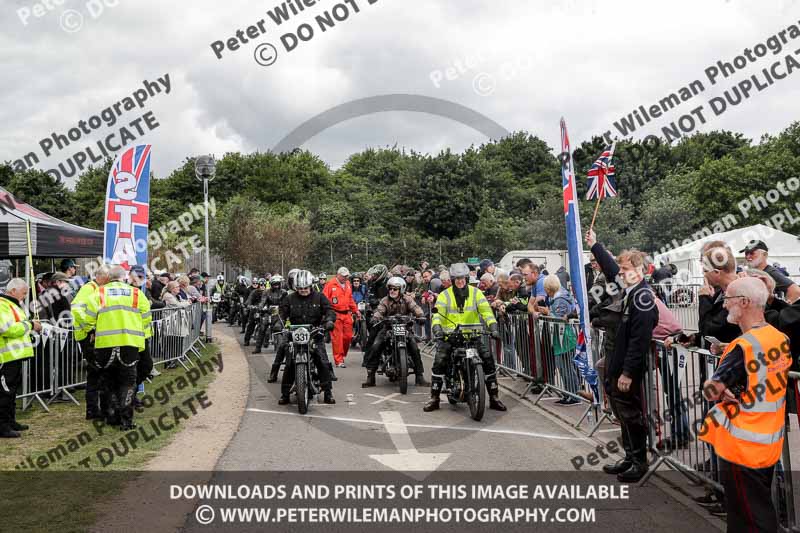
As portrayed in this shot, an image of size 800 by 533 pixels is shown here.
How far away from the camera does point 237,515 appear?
5367 mm

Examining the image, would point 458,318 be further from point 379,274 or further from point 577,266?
point 379,274

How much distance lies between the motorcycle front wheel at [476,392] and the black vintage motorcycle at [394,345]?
249 cm

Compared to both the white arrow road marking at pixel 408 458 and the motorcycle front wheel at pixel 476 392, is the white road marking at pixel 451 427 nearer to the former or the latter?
the motorcycle front wheel at pixel 476 392

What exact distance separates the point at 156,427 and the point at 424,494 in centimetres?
445

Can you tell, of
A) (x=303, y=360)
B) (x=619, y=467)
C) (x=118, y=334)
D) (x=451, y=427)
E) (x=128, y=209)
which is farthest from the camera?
(x=128, y=209)

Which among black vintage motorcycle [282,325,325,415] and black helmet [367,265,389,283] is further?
black helmet [367,265,389,283]

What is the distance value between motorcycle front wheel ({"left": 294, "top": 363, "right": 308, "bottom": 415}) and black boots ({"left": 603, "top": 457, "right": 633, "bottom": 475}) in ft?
14.5

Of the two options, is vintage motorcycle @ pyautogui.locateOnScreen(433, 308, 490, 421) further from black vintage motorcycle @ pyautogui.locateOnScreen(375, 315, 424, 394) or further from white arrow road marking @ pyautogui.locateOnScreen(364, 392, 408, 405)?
black vintage motorcycle @ pyautogui.locateOnScreen(375, 315, 424, 394)

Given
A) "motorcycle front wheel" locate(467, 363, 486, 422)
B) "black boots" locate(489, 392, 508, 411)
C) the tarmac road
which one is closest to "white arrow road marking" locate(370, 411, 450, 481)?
the tarmac road

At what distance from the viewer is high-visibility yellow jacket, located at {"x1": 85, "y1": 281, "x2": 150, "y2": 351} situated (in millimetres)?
8773

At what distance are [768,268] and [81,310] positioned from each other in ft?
25.8

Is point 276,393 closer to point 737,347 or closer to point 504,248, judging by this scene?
point 737,347

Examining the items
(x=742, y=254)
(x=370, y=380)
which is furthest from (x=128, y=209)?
(x=742, y=254)

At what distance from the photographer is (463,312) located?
9758 millimetres
